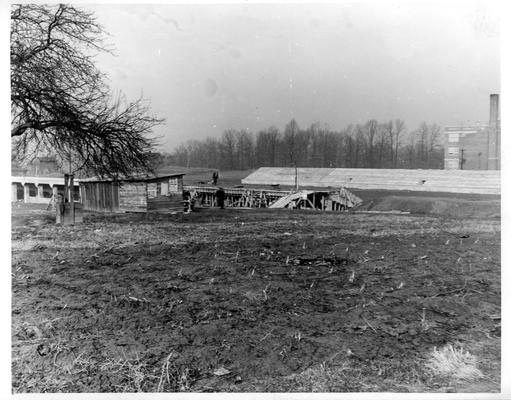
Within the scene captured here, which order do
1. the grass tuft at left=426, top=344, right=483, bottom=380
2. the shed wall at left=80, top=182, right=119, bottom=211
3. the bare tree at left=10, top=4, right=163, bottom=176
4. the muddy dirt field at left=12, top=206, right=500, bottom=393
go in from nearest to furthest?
the muddy dirt field at left=12, top=206, right=500, bottom=393
the grass tuft at left=426, top=344, right=483, bottom=380
the bare tree at left=10, top=4, right=163, bottom=176
the shed wall at left=80, top=182, right=119, bottom=211

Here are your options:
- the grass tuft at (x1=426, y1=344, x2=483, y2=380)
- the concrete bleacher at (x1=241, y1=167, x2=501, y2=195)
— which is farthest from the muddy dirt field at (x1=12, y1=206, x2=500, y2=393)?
the concrete bleacher at (x1=241, y1=167, x2=501, y2=195)

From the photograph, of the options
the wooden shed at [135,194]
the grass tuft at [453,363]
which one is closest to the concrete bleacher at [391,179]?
the wooden shed at [135,194]

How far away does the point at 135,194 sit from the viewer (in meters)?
21.8

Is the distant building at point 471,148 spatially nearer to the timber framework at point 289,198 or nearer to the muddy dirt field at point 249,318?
the timber framework at point 289,198

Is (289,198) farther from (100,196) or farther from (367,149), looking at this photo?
(367,149)

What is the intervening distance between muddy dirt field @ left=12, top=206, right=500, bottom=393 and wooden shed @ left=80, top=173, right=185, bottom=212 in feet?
41.2

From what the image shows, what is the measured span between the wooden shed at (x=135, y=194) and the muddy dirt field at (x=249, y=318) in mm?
12553

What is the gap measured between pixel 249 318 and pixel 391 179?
3771 cm

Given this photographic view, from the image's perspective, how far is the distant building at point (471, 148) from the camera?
38.2m

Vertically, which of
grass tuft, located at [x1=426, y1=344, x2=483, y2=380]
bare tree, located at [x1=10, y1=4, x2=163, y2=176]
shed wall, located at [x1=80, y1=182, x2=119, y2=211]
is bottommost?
grass tuft, located at [x1=426, y1=344, x2=483, y2=380]

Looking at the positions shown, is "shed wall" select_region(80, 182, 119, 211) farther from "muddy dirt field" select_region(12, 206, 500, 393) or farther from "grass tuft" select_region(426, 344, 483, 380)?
"grass tuft" select_region(426, 344, 483, 380)

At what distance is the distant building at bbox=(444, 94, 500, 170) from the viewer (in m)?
38.2

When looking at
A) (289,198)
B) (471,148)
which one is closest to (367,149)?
(471,148)

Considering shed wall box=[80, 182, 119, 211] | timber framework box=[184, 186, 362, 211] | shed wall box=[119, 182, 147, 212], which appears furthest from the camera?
timber framework box=[184, 186, 362, 211]
